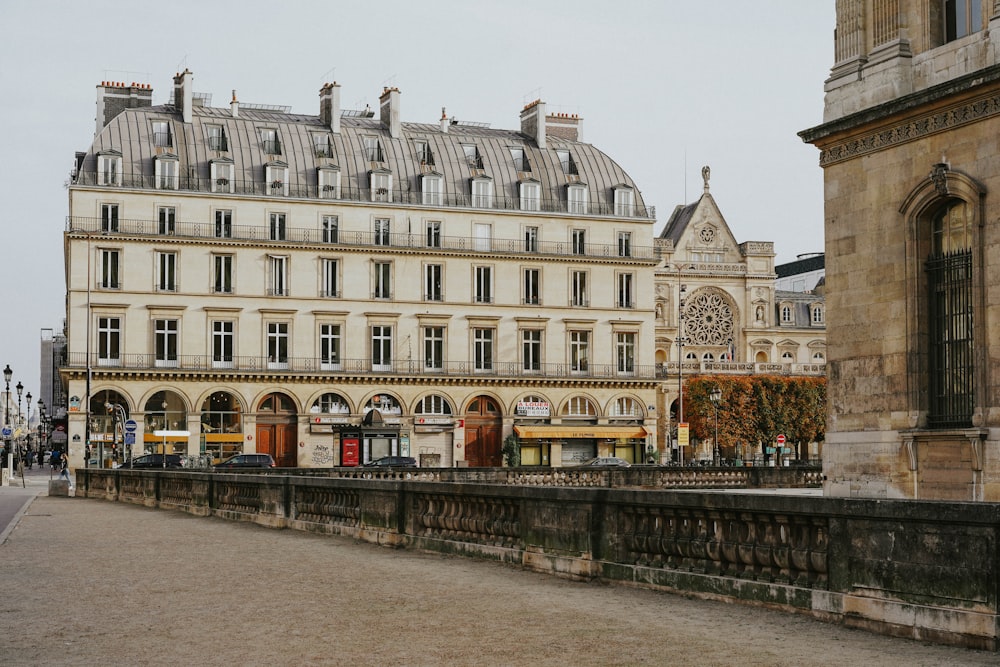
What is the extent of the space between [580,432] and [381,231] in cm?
1715

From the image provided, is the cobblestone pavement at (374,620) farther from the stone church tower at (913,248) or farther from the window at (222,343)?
the window at (222,343)

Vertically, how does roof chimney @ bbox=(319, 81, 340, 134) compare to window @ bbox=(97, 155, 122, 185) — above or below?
above

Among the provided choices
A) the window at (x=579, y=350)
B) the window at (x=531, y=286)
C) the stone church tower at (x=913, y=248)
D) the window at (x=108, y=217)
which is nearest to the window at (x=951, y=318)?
the stone church tower at (x=913, y=248)

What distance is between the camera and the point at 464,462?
78.4 m

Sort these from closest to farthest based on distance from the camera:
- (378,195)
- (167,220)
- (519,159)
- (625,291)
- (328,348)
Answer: (167,220), (328,348), (378,195), (625,291), (519,159)

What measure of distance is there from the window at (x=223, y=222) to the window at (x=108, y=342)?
7828mm

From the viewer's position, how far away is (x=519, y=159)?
278ft

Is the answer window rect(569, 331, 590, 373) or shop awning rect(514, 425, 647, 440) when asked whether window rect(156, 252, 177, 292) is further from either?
window rect(569, 331, 590, 373)

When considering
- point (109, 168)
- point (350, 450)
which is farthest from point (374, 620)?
point (109, 168)

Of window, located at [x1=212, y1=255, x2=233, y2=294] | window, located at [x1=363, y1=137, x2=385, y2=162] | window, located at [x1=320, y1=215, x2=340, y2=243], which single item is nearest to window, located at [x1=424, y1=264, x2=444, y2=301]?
window, located at [x1=320, y1=215, x2=340, y2=243]

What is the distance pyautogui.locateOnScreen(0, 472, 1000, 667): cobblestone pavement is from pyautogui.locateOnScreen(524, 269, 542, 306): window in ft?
208

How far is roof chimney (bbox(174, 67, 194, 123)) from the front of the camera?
77.6 metres

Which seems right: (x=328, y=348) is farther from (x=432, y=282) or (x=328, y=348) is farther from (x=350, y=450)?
(x=432, y=282)

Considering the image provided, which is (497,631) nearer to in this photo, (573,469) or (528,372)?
(573,469)
